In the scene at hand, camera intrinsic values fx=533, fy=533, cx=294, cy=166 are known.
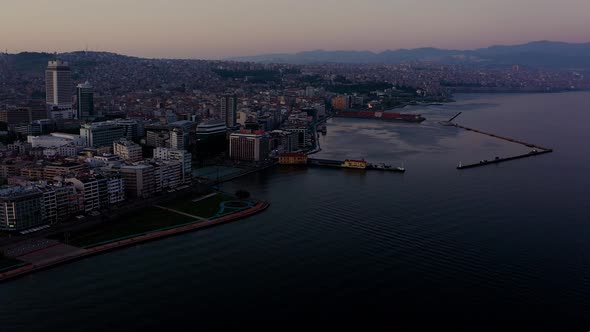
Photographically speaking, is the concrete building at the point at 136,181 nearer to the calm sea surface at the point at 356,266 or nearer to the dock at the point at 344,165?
the calm sea surface at the point at 356,266

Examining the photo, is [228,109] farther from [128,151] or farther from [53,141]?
[128,151]

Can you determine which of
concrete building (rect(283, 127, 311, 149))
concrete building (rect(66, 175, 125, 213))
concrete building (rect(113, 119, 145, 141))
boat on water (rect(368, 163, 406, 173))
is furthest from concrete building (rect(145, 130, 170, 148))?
boat on water (rect(368, 163, 406, 173))

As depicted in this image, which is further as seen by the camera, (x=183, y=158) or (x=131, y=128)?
(x=131, y=128)

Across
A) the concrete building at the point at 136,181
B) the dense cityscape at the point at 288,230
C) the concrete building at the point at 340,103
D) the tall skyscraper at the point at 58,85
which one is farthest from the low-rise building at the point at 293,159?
the concrete building at the point at 340,103

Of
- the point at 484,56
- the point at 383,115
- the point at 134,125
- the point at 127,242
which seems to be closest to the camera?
the point at 127,242

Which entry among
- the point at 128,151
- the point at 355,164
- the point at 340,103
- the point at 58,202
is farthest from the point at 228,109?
the point at 58,202

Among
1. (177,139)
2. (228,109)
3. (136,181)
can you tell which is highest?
(228,109)

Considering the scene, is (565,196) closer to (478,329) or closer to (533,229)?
(533,229)
